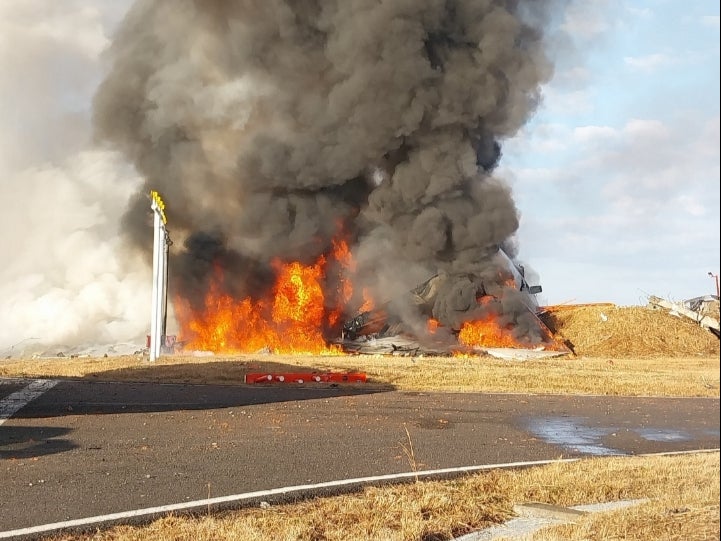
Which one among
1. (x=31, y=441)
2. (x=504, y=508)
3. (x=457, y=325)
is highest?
(x=457, y=325)

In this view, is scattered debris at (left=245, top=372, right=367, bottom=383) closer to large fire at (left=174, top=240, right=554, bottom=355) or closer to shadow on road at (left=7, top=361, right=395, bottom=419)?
shadow on road at (left=7, top=361, right=395, bottom=419)

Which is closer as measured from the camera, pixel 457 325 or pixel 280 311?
pixel 457 325

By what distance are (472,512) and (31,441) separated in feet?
20.0

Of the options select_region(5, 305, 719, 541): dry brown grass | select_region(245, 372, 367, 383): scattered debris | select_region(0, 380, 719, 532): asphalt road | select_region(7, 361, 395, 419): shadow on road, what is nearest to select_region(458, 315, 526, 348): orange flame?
select_region(7, 361, 395, 419): shadow on road

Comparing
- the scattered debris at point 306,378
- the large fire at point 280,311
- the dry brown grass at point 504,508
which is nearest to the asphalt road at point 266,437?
the dry brown grass at point 504,508

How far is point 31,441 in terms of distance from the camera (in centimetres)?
919

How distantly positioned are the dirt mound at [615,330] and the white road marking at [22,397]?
2051cm

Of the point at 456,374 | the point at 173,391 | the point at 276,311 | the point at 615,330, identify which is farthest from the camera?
the point at 276,311

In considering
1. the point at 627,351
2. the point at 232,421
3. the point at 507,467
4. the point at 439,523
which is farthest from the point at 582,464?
the point at 627,351

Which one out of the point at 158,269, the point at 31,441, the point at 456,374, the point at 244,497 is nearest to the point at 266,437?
the point at 31,441

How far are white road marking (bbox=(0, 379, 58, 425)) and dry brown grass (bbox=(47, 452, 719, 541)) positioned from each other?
6.78m

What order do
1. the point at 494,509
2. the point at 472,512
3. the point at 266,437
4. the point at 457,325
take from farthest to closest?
the point at 457,325 < the point at 266,437 < the point at 494,509 < the point at 472,512

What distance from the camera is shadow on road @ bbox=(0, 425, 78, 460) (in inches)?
332

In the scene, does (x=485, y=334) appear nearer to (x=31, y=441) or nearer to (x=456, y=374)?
(x=456, y=374)
